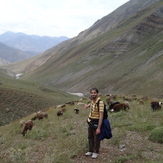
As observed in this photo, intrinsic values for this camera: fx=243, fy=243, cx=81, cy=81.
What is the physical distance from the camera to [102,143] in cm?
1073

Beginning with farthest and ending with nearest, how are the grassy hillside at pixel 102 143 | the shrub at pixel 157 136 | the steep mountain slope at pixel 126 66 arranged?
the steep mountain slope at pixel 126 66 → the shrub at pixel 157 136 → the grassy hillside at pixel 102 143

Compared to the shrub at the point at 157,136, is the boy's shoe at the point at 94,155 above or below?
below

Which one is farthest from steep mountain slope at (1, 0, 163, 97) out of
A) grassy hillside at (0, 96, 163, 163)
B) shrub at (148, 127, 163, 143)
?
shrub at (148, 127, 163, 143)

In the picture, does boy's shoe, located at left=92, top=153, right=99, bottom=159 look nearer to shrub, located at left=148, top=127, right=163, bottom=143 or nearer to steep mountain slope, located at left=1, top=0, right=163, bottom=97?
shrub, located at left=148, top=127, right=163, bottom=143

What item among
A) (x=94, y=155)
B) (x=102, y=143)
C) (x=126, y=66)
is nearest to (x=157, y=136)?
(x=102, y=143)

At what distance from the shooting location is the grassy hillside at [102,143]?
9141mm

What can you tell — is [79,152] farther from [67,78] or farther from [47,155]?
[67,78]

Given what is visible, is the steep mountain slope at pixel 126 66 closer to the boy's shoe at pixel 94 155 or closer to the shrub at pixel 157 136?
the shrub at pixel 157 136

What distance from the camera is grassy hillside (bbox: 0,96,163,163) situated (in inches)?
360

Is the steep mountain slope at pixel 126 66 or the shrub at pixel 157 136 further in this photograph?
the steep mountain slope at pixel 126 66

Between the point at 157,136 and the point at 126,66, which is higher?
the point at 126,66

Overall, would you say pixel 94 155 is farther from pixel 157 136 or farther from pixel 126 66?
pixel 126 66

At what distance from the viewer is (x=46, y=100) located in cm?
5034

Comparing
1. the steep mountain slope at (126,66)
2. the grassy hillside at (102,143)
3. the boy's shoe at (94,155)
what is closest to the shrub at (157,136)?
the grassy hillside at (102,143)
